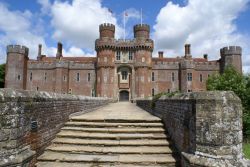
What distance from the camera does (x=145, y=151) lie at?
650 centimetres

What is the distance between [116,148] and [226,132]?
Result: 314 cm

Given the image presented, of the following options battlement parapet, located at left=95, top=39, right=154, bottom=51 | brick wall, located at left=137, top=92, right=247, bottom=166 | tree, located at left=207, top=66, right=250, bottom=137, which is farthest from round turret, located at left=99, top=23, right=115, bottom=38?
brick wall, located at left=137, top=92, right=247, bottom=166

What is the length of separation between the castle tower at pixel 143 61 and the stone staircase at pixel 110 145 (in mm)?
33721

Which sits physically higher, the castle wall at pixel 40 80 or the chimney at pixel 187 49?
the chimney at pixel 187 49

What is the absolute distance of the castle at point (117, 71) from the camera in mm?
42844

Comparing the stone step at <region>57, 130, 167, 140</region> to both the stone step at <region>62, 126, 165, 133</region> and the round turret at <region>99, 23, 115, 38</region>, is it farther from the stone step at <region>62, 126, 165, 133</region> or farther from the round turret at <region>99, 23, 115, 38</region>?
the round turret at <region>99, 23, 115, 38</region>

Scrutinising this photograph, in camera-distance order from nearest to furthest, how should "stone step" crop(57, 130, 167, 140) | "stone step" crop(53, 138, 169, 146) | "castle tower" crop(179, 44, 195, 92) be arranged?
"stone step" crop(53, 138, 169, 146)
"stone step" crop(57, 130, 167, 140)
"castle tower" crop(179, 44, 195, 92)

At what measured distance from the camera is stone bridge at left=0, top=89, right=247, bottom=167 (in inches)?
191

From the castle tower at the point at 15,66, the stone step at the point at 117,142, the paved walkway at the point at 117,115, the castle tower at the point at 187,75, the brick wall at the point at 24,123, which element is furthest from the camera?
the castle tower at the point at 187,75

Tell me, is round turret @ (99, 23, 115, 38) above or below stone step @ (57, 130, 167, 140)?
above

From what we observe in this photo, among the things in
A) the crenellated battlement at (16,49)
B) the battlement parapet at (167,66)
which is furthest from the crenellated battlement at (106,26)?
the crenellated battlement at (16,49)

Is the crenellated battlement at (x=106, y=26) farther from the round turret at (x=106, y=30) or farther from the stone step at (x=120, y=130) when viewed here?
the stone step at (x=120, y=130)

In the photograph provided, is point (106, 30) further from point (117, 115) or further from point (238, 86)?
point (117, 115)

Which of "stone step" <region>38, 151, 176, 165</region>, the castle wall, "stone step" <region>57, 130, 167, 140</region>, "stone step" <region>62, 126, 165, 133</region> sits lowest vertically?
"stone step" <region>38, 151, 176, 165</region>
